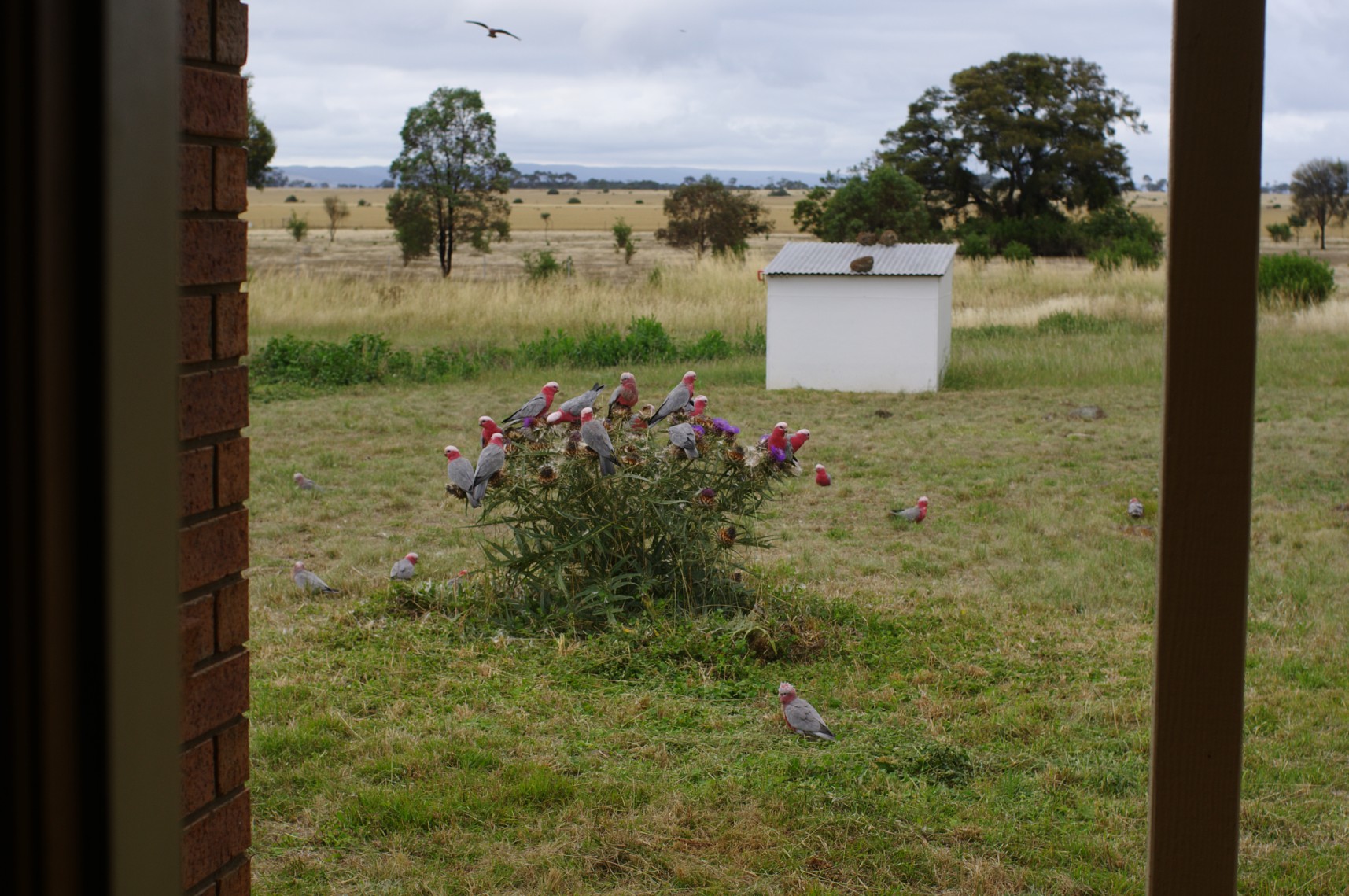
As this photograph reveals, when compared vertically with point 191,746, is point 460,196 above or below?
above

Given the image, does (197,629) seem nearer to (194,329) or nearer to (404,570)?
(194,329)

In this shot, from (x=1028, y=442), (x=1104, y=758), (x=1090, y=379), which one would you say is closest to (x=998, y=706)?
(x=1104, y=758)

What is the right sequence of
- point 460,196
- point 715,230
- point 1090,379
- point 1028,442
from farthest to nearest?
point 715,230
point 460,196
point 1090,379
point 1028,442

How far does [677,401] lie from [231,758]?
3.46 m

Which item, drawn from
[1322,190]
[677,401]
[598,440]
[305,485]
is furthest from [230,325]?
[1322,190]

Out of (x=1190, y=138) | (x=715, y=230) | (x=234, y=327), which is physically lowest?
(x=234, y=327)

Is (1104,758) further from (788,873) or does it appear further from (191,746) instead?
(191,746)

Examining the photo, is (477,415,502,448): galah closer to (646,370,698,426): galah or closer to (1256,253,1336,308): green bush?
(646,370,698,426): galah

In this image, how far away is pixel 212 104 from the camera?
5.39ft

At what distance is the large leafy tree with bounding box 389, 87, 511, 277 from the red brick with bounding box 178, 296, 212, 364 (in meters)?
19.6

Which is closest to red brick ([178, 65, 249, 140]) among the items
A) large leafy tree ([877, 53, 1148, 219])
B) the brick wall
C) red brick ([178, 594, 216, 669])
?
the brick wall

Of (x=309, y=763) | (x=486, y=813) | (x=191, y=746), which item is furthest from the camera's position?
(x=309, y=763)

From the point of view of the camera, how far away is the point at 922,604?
Result: 16.4 ft

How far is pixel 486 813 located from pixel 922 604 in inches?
98.5
